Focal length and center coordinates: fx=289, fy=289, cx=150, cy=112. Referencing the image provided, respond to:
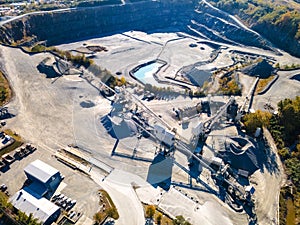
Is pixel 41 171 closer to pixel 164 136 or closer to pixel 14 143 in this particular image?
pixel 14 143

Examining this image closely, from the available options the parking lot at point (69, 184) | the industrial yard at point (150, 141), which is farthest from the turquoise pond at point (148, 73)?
the parking lot at point (69, 184)

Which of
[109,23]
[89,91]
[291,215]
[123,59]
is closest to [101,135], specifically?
[89,91]

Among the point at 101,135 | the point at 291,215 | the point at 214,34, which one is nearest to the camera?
the point at 291,215

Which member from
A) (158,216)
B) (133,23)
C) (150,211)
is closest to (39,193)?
(150,211)

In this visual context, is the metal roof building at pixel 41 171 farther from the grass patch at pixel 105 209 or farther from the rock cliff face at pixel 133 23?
the rock cliff face at pixel 133 23

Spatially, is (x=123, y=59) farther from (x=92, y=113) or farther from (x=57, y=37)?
(x=92, y=113)

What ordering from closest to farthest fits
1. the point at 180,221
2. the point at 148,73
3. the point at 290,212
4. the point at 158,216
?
1. the point at 180,221
2. the point at 158,216
3. the point at 290,212
4. the point at 148,73
